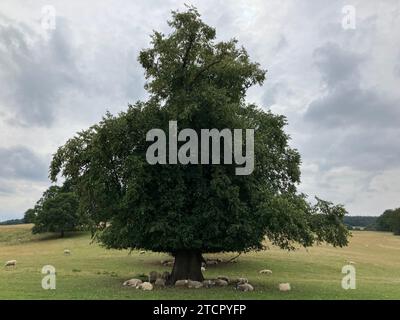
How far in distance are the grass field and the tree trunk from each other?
283cm

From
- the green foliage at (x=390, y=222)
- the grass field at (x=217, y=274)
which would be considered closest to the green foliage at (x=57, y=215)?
the grass field at (x=217, y=274)

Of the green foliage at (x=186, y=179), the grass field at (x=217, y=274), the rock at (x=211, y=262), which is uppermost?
the green foliage at (x=186, y=179)

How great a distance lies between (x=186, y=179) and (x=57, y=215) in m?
71.2

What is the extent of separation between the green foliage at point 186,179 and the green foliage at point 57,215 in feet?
214

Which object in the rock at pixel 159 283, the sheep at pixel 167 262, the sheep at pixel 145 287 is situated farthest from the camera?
the sheep at pixel 167 262

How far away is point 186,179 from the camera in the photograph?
1216 inches

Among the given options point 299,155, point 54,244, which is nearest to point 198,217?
point 299,155

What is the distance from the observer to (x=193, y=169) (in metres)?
30.8

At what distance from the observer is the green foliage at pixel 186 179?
96.8ft

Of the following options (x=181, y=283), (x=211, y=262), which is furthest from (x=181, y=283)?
(x=211, y=262)

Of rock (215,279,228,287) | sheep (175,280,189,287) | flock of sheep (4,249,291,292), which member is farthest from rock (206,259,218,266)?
sheep (175,280,189,287)

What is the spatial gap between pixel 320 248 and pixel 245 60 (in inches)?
1921

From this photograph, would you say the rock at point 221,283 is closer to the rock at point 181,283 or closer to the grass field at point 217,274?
the grass field at point 217,274
